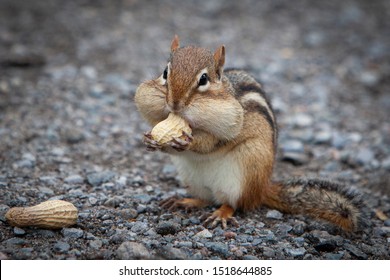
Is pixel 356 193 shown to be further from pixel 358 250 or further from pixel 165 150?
pixel 165 150

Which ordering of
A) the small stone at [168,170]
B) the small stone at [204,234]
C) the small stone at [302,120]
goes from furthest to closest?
the small stone at [302,120] → the small stone at [168,170] → the small stone at [204,234]

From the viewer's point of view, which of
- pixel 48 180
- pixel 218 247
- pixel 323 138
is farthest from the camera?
pixel 323 138

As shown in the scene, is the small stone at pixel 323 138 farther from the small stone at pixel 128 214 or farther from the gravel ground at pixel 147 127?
the small stone at pixel 128 214

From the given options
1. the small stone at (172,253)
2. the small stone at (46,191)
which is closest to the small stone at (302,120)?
the small stone at (46,191)

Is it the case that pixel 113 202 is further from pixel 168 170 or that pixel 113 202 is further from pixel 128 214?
pixel 168 170

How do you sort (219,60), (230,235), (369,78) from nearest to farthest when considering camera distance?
(230,235), (219,60), (369,78)

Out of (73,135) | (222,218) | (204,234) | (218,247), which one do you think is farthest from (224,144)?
(73,135)
